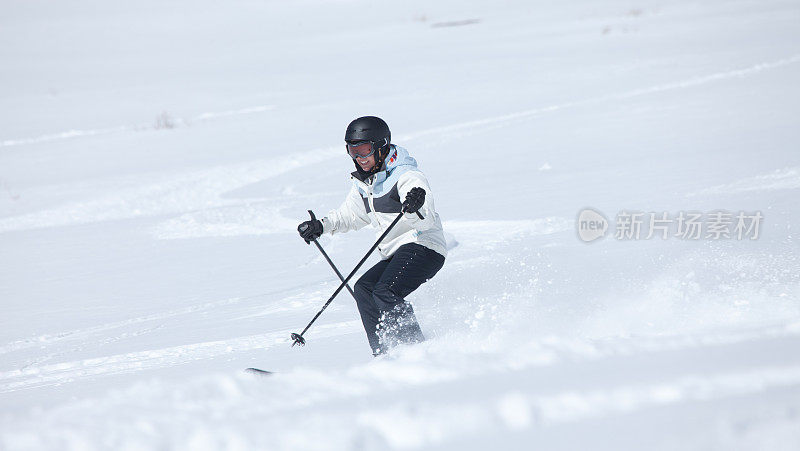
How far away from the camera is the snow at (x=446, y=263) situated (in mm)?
2664

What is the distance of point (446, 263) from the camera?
6.23 meters

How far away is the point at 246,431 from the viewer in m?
2.64

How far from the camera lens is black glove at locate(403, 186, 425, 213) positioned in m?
4.11

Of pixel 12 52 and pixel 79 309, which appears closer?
pixel 79 309

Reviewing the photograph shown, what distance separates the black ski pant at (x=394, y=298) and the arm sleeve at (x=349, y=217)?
49 cm

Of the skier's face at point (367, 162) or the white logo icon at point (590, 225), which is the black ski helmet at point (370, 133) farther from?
the white logo icon at point (590, 225)

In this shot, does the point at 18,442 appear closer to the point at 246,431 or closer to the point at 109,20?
the point at 246,431

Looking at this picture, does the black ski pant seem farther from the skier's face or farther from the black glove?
the skier's face

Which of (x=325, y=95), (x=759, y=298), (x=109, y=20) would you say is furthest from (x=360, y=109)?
(x=109, y=20)

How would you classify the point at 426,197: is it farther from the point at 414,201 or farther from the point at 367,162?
the point at 367,162

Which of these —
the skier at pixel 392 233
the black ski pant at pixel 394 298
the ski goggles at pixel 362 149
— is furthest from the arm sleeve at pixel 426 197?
the ski goggles at pixel 362 149

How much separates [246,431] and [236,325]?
111 inches

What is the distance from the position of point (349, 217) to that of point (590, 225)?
9.54 ft

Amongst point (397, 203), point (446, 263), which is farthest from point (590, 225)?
point (397, 203)
